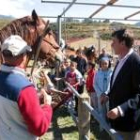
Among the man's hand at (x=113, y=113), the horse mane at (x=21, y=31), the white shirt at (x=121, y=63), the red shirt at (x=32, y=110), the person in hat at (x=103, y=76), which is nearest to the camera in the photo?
the red shirt at (x=32, y=110)

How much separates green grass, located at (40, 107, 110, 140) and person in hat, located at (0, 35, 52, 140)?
4.77m

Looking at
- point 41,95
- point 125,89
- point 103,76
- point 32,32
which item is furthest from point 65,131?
point 41,95

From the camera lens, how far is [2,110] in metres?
3.07

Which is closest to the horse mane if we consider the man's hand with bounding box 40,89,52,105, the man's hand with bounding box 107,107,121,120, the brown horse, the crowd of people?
the brown horse

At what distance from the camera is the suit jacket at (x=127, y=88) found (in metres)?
4.05

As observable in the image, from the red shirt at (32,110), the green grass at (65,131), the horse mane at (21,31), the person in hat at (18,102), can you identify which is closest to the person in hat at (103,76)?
the green grass at (65,131)

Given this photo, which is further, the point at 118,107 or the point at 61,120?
the point at 61,120

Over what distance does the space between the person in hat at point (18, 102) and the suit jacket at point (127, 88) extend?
47.3 inches

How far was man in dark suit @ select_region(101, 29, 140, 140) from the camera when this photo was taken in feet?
13.2

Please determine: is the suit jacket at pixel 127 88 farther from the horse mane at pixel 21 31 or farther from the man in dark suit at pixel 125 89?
the horse mane at pixel 21 31

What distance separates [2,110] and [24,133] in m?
0.24

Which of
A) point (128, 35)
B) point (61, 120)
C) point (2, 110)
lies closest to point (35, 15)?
point (128, 35)

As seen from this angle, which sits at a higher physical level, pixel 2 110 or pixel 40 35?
pixel 40 35

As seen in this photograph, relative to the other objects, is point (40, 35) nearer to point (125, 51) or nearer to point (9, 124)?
point (125, 51)
